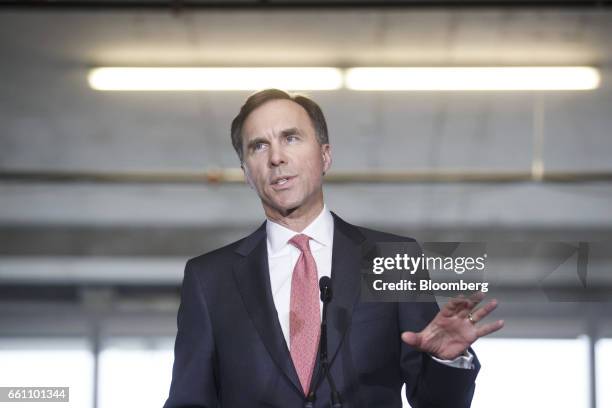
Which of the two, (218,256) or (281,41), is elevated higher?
(281,41)

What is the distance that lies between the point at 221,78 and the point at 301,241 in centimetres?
458

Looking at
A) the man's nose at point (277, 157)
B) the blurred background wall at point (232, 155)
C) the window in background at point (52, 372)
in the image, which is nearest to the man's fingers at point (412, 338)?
the man's nose at point (277, 157)

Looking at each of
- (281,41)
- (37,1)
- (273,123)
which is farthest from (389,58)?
(273,123)

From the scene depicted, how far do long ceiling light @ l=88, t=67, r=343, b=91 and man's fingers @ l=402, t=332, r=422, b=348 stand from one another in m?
4.61

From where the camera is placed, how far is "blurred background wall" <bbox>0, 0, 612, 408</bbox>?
5.75 metres

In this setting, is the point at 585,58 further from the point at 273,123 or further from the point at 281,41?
the point at 273,123

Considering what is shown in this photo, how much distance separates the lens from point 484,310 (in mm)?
1286

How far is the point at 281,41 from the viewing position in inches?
234

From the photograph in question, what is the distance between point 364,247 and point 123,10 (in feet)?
14.3

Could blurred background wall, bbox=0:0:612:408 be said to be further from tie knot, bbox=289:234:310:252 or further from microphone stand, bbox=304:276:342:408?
microphone stand, bbox=304:276:342:408

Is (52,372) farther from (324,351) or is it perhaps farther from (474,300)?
(474,300)

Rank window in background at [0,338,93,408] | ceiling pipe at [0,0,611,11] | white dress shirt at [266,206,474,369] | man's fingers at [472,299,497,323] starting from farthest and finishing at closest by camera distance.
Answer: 1. ceiling pipe at [0,0,611,11]
2. window in background at [0,338,93,408]
3. white dress shirt at [266,206,474,369]
4. man's fingers at [472,299,497,323]

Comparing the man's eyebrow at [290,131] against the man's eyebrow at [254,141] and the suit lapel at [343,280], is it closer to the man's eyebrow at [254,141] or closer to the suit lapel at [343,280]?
the man's eyebrow at [254,141]

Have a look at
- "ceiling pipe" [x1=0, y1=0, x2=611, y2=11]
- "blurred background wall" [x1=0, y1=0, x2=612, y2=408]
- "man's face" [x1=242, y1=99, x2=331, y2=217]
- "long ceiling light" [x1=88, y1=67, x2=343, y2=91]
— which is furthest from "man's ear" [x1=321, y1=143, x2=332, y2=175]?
"long ceiling light" [x1=88, y1=67, x2=343, y2=91]
